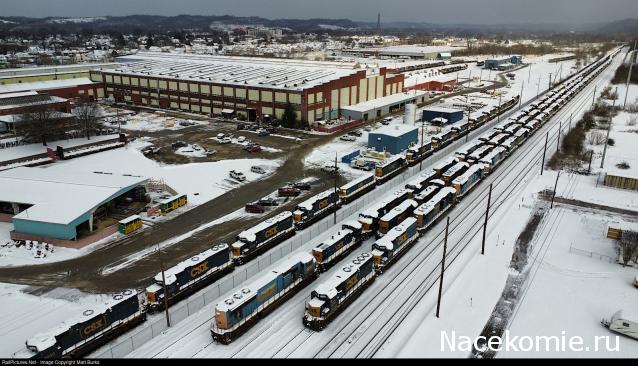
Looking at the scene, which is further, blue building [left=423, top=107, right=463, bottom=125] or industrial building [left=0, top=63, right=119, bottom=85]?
industrial building [left=0, top=63, right=119, bottom=85]

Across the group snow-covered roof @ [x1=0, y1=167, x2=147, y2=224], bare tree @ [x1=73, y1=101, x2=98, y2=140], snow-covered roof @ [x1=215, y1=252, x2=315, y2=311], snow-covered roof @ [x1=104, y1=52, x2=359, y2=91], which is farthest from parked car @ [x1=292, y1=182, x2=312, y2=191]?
bare tree @ [x1=73, y1=101, x2=98, y2=140]

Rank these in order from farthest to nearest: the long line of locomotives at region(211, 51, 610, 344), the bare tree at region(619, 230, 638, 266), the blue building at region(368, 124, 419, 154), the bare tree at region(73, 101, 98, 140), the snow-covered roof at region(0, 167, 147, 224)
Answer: the bare tree at region(73, 101, 98, 140)
the blue building at region(368, 124, 419, 154)
the snow-covered roof at region(0, 167, 147, 224)
the bare tree at region(619, 230, 638, 266)
the long line of locomotives at region(211, 51, 610, 344)

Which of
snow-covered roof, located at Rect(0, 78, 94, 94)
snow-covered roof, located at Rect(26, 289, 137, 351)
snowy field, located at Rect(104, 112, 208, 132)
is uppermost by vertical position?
snow-covered roof, located at Rect(0, 78, 94, 94)

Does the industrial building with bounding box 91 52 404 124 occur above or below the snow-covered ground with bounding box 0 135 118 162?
above

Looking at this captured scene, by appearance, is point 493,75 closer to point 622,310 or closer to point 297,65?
point 297,65

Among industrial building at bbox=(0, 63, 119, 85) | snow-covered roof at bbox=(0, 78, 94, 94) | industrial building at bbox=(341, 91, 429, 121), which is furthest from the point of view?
industrial building at bbox=(0, 63, 119, 85)

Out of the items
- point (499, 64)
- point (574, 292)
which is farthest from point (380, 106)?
point (499, 64)

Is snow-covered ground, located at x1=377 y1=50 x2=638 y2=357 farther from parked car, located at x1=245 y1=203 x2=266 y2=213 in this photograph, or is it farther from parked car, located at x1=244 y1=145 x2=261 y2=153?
parked car, located at x1=244 y1=145 x2=261 y2=153
